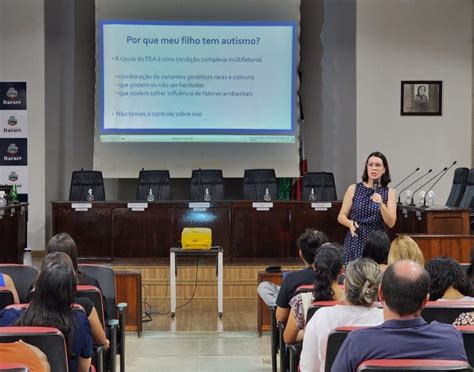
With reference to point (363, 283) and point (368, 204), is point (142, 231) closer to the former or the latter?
point (368, 204)

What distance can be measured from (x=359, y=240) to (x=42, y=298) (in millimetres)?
2554

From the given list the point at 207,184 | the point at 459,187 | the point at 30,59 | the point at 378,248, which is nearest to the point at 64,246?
the point at 378,248

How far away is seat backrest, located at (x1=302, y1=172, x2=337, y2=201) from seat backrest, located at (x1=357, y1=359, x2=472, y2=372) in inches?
279

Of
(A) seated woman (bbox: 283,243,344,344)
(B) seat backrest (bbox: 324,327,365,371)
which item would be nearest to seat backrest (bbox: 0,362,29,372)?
(B) seat backrest (bbox: 324,327,365,371)

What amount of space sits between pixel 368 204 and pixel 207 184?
4687 mm

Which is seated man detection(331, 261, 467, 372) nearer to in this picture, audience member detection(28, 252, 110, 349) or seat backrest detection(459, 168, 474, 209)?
audience member detection(28, 252, 110, 349)

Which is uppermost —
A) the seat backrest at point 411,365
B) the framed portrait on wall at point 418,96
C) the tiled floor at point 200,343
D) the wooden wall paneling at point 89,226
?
the framed portrait on wall at point 418,96

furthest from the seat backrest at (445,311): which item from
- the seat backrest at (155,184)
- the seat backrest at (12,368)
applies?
the seat backrest at (155,184)

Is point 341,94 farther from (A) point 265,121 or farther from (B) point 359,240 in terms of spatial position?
(B) point 359,240

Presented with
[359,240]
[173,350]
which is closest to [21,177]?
[173,350]

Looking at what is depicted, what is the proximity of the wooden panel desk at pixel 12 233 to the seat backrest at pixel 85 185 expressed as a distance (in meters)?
0.69

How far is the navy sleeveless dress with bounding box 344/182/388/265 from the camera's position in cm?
450

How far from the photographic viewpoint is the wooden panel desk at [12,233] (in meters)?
7.44

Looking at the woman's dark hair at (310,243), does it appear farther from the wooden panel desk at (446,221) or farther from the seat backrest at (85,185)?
the seat backrest at (85,185)
